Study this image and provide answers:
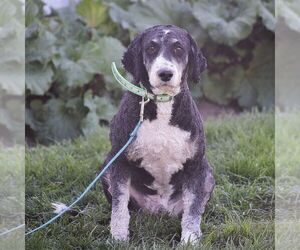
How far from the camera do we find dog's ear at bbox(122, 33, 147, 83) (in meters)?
2.71

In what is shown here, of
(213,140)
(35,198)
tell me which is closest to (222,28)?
(213,140)

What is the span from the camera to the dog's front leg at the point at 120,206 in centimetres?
279

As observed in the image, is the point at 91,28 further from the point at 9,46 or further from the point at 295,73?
the point at 295,73

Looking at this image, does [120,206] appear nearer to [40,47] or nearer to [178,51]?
[178,51]

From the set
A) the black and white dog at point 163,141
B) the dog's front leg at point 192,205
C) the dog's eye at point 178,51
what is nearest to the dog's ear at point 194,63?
the black and white dog at point 163,141

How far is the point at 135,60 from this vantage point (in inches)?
108

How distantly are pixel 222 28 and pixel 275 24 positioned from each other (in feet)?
1.75

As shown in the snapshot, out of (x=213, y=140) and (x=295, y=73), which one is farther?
(x=295, y=73)

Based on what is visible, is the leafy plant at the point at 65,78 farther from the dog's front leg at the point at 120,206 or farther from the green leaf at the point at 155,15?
the dog's front leg at the point at 120,206

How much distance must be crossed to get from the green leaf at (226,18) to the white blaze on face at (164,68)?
2.90m

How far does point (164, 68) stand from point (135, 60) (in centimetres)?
29

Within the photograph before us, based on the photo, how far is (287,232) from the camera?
294 cm

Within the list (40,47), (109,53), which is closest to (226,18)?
(109,53)

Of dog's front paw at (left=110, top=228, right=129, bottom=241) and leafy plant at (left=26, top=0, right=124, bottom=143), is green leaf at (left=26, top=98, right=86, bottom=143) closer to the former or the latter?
leafy plant at (left=26, top=0, right=124, bottom=143)
